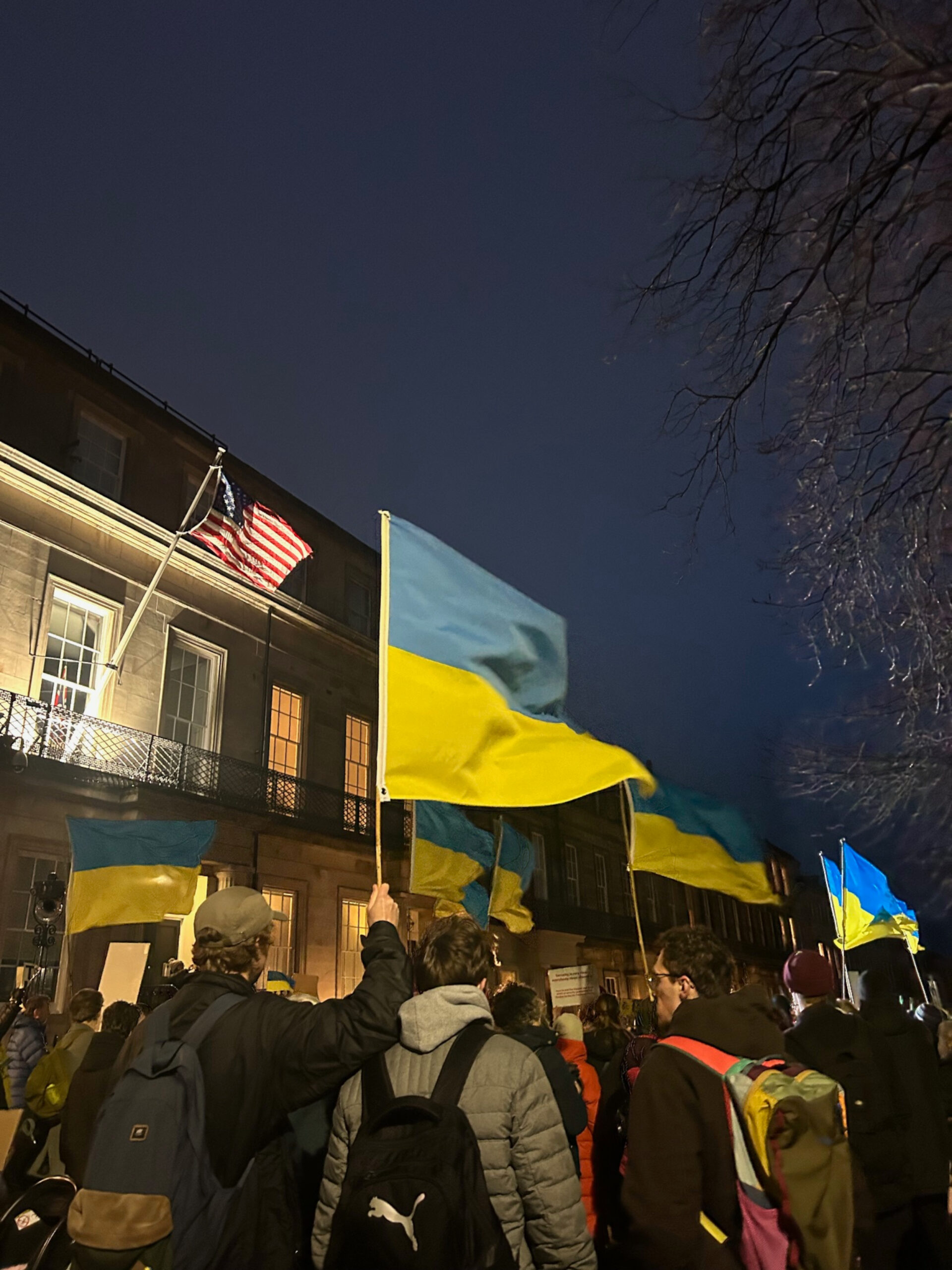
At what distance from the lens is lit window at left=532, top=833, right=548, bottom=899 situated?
31.5 m

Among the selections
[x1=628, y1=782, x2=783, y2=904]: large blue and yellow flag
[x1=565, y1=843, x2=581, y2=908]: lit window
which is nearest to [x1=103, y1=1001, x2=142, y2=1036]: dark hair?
[x1=628, y1=782, x2=783, y2=904]: large blue and yellow flag

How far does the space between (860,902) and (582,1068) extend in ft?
45.5

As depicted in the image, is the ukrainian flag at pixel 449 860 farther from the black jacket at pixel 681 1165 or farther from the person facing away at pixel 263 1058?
the black jacket at pixel 681 1165

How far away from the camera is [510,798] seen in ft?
20.5

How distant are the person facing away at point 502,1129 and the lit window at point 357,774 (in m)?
19.3

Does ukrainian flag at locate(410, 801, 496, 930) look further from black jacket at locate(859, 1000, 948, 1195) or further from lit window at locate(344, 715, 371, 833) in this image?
black jacket at locate(859, 1000, 948, 1195)

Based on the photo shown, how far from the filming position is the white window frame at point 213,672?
19016 mm

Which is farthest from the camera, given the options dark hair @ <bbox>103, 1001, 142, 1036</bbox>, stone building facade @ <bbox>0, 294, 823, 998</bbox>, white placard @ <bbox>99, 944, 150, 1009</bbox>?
stone building facade @ <bbox>0, 294, 823, 998</bbox>

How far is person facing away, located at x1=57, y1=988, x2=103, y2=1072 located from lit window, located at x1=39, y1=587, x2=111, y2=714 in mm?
10499

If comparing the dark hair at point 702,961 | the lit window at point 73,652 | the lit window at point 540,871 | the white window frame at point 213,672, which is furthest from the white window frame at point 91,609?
the lit window at point 540,871

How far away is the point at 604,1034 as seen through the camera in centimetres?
649

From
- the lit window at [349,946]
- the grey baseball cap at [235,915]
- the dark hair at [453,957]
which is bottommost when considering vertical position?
the dark hair at [453,957]

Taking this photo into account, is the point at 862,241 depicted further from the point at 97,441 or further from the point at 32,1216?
the point at 97,441

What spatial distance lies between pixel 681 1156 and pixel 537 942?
28.8 metres
